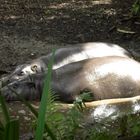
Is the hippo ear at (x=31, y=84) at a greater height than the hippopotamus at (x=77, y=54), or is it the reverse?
the hippo ear at (x=31, y=84)

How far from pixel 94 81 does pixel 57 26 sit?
3.43 m

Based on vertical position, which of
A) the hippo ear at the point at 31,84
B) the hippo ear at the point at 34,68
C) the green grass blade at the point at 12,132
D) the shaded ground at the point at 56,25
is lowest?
the shaded ground at the point at 56,25

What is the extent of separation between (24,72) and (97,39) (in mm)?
2321

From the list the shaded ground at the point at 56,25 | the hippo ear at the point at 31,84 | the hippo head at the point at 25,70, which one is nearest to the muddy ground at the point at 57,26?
the shaded ground at the point at 56,25

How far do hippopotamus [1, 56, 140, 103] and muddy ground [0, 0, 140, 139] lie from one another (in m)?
1.17

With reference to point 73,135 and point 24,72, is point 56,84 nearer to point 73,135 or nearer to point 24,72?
point 24,72

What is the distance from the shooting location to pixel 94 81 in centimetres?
527

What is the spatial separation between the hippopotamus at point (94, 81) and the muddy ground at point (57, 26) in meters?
1.17

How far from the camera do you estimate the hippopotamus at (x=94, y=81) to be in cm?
518

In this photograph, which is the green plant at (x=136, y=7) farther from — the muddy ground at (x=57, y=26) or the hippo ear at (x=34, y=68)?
the hippo ear at (x=34, y=68)

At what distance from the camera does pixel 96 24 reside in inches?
336

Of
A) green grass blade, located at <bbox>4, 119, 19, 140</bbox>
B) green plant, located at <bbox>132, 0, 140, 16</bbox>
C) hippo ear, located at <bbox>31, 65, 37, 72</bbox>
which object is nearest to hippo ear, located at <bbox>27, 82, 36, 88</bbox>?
hippo ear, located at <bbox>31, 65, 37, 72</bbox>

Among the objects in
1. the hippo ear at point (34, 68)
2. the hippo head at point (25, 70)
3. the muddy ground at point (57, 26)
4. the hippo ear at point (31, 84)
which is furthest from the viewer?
the muddy ground at point (57, 26)

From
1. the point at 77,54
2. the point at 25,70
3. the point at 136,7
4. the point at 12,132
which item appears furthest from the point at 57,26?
the point at 12,132
